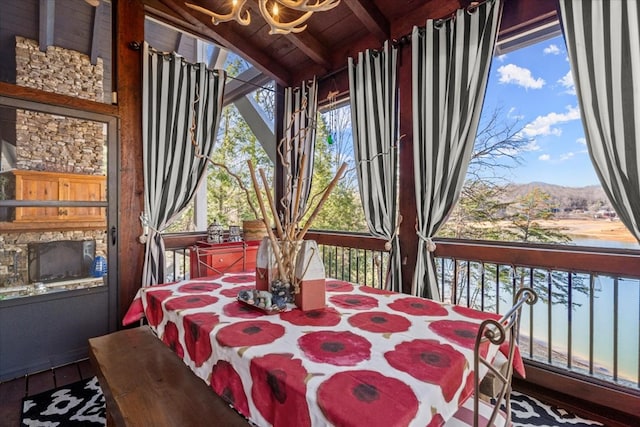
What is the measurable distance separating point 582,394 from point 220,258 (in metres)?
2.90

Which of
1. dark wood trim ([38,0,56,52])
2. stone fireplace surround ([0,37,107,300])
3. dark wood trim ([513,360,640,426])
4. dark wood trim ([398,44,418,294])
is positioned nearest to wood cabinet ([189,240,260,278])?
stone fireplace surround ([0,37,107,300])

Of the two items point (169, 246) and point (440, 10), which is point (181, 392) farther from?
point (440, 10)

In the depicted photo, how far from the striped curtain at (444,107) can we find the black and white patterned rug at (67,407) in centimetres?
227

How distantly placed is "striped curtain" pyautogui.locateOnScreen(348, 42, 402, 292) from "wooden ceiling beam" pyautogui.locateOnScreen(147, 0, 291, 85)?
112 centimetres

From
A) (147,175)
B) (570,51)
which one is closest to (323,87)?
(147,175)

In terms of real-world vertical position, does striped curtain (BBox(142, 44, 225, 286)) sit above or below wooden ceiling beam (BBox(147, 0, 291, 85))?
below

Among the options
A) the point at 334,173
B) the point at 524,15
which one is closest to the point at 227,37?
the point at 334,173

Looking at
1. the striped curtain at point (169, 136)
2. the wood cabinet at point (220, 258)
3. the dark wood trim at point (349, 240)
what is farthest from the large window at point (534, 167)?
the striped curtain at point (169, 136)

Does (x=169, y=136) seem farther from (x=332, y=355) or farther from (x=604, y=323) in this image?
(x=604, y=323)

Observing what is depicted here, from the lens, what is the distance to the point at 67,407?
1.88 metres

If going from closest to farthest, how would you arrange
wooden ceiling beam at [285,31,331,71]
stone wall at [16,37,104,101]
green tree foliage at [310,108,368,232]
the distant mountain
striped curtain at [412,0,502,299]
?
the distant mountain → striped curtain at [412,0,502,299] → stone wall at [16,37,104,101] → wooden ceiling beam at [285,31,331,71] → green tree foliage at [310,108,368,232]

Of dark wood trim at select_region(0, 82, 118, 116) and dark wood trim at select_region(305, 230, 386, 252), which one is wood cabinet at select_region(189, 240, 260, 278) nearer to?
dark wood trim at select_region(305, 230, 386, 252)

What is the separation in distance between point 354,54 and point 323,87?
0.53 meters

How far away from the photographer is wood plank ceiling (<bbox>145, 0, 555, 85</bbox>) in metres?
2.41
